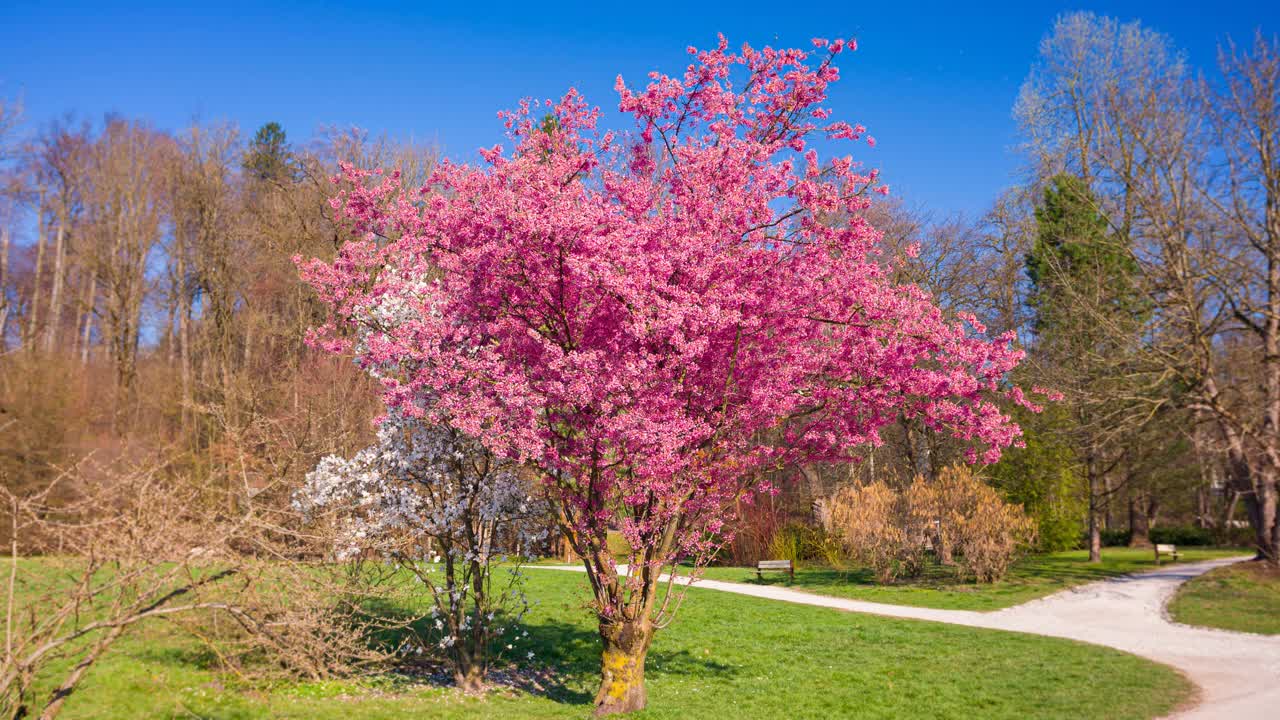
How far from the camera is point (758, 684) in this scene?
11008 millimetres

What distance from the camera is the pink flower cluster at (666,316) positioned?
322 inches

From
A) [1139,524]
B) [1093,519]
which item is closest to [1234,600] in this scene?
[1093,519]

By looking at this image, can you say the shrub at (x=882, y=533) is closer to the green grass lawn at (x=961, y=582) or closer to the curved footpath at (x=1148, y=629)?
the green grass lawn at (x=961, y=582)

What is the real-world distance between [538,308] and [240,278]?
2408 centimetres

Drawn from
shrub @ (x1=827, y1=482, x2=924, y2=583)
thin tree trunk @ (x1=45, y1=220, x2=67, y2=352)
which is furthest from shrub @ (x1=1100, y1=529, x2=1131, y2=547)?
thin tree trunk @ (x1=45, y1=220, x2=67, y2=352)

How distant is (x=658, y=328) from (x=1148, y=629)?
11.9m

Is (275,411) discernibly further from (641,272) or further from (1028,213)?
(1028,213)

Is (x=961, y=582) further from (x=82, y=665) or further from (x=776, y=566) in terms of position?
(x=82, y=665)

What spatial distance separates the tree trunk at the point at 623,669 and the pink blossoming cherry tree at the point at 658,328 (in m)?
0.02

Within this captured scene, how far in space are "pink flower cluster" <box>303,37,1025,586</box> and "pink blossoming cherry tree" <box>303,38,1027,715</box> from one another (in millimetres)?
27

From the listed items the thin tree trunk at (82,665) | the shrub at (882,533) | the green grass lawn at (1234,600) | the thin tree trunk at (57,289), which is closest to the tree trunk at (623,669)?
the thin tree trunk at (82,665)

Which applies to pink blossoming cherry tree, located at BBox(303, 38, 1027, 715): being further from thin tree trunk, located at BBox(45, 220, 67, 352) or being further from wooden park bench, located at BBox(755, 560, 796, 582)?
thin tree trunk, located at BBox(45, 220, 67, 352)

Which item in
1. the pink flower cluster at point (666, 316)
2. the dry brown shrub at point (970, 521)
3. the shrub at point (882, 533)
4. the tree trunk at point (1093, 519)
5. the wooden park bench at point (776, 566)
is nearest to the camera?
the pink flower cluster at point (666, 316)

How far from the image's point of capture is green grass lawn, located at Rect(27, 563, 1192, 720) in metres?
9.19
